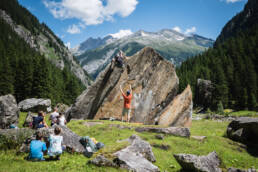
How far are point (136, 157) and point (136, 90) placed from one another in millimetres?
14140

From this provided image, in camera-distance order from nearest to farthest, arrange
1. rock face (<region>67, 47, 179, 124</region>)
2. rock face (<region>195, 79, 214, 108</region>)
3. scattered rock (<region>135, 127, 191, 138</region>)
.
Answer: scattered rock (<region>135, 127, 191, 138</region>) < rock face (<region>67, 47, 179, 124</region>) < rock face (<region>195, 79, 214, 108</region>)

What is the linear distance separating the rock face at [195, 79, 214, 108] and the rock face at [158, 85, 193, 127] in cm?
6092

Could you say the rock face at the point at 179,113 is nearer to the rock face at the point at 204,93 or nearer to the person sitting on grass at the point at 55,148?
the person sitting on grass at the point at 55,148

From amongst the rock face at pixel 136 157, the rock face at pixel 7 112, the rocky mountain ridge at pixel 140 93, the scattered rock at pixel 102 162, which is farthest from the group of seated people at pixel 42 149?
the rock face at pixel 7 112

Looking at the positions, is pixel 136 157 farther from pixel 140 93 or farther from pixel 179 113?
pixel 140 93

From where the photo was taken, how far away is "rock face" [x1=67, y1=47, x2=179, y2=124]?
22641mm

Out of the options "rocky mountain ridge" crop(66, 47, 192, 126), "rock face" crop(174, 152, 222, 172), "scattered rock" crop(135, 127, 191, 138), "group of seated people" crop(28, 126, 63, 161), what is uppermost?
"rocky mountain ridge" crop(66, 47, 192, 126)

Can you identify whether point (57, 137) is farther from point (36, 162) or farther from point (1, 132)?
point (1, 132)

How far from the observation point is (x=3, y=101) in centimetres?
2850

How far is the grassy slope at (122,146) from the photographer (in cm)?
837

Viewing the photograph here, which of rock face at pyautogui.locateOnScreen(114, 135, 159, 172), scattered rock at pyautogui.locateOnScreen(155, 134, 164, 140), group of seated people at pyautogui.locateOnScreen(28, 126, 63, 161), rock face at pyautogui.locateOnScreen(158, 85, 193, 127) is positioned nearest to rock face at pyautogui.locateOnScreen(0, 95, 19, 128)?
group of seated people at pyautogui.locateOnScreen(28, 126, 63, 161)

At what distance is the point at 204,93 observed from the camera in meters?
77.6

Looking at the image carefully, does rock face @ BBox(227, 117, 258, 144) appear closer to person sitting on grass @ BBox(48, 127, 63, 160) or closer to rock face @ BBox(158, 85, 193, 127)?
rock face @ BBox(158, 85, 193, 127)

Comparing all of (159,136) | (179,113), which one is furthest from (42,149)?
(179,113)
